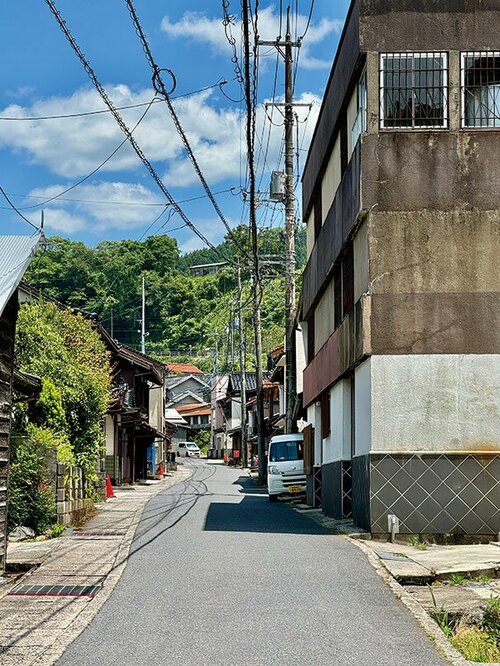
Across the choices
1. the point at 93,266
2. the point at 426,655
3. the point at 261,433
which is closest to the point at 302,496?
the point at 261,433

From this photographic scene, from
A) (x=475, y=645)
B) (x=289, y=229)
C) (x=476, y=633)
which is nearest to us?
(x=475, y=645)

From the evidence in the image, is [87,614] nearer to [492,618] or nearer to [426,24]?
[492,618]

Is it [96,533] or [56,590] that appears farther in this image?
[96,533]

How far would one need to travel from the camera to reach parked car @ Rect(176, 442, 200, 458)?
11181 cm

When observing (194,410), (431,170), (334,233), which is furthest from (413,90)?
(194,410)

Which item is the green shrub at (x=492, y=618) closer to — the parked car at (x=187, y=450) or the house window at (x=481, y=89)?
the house window at (x=481, y=89)

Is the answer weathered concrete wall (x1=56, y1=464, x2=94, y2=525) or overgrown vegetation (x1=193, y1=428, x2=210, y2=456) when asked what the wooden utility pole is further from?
overgrown vegetation (x1=193, y1=428, x2=210, y2=456)

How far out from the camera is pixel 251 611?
33.4ft

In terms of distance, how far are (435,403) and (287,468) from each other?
50.6 ft

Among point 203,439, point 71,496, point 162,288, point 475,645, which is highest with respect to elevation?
point 162,288

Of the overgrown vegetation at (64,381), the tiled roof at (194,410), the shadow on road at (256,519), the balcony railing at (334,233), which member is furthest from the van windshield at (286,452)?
the tiled roof at (194,410)

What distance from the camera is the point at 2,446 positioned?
13.2 meters

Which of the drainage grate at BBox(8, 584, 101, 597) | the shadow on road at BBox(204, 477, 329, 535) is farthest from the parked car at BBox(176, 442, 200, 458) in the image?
the drainage grate at BBox(8, 584, 101, 597)

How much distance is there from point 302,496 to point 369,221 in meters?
16.6
